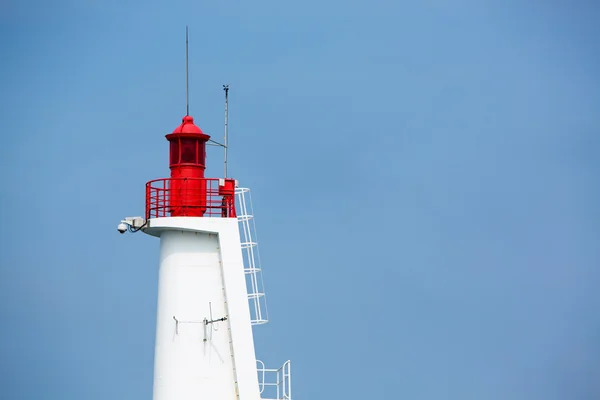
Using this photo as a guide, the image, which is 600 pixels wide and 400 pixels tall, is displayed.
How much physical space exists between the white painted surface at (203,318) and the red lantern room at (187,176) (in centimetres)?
42

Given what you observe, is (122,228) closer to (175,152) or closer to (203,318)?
(175,152)

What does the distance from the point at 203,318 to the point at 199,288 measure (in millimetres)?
Answer: 752

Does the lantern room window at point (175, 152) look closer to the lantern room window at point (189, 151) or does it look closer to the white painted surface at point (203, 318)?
the lantern room window at point (189, 151)

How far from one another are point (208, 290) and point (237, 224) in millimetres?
1801

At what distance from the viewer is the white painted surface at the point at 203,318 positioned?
2756 centimetres

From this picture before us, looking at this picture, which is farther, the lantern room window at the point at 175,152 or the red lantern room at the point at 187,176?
the lantern room window at the point at 175,152

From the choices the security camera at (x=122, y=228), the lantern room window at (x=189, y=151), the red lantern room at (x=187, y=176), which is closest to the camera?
the security camera at (x=122, y=228)

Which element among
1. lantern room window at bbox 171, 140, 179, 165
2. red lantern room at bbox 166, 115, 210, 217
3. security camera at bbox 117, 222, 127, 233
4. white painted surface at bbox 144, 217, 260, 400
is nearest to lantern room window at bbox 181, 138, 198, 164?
red lantern room at bbox 166, 115, 210, 217

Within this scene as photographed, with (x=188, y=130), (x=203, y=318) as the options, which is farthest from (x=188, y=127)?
(x=203, y=318)

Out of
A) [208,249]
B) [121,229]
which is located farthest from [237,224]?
[121,229]

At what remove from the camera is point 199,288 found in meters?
27.8

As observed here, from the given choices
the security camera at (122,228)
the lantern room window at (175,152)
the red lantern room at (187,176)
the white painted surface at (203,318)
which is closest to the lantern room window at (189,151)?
the red lantern room at (187,176)

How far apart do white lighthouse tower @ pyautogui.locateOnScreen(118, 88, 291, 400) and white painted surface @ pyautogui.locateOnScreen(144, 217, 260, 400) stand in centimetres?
2

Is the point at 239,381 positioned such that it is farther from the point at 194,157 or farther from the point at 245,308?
the point at 194,157
